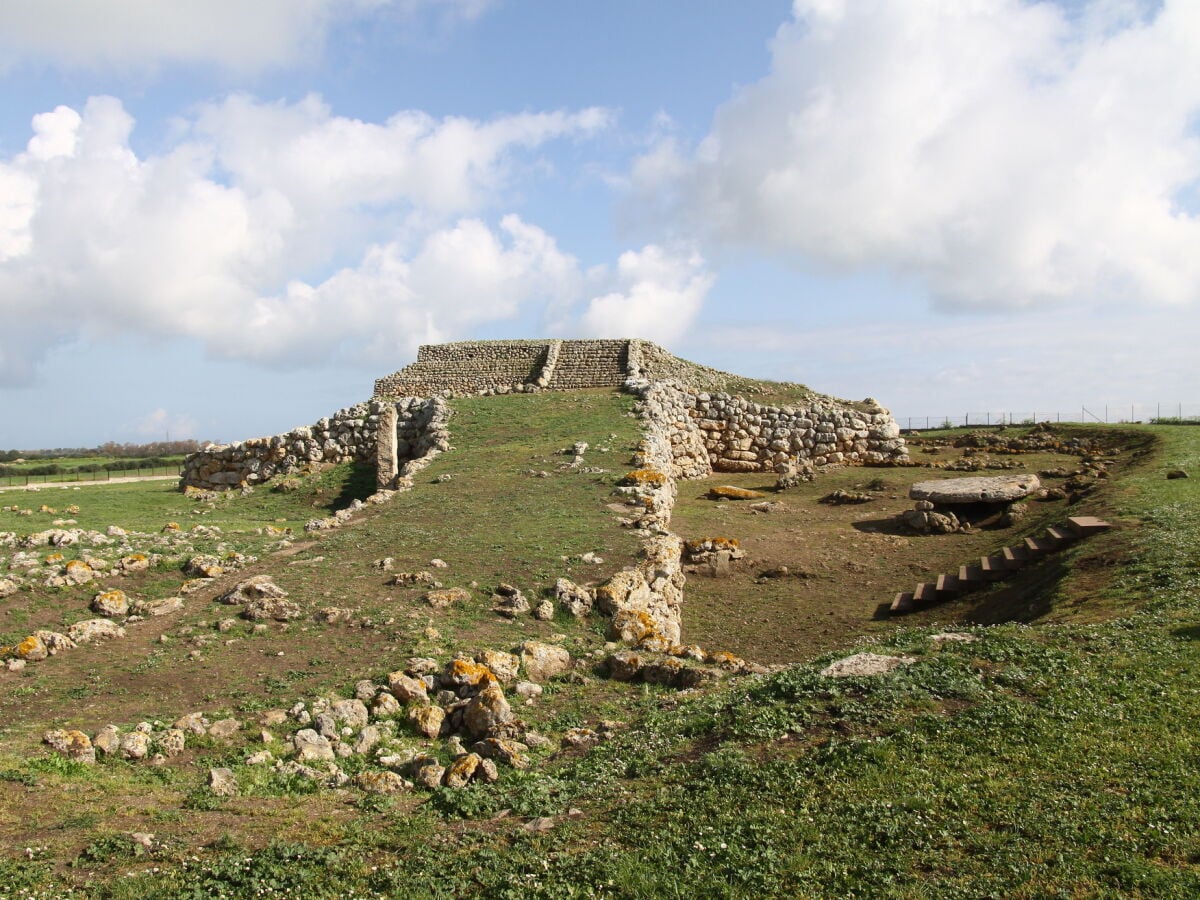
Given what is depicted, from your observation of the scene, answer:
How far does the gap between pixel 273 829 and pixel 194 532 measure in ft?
37.7

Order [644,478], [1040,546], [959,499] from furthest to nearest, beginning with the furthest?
1. [959,499]
2. [644,478]
3. [1040,546]

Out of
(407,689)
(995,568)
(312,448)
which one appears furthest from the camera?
(312,448)

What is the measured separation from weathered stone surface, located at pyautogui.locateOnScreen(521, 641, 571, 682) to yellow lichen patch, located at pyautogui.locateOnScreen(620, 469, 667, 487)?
916cm

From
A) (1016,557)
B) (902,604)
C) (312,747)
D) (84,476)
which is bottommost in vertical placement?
(902,604)

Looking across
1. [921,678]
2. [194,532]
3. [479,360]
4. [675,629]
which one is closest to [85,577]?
[194,532]

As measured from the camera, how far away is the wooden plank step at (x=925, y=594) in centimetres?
1501

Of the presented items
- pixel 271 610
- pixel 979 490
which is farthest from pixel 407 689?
pixel 979 490

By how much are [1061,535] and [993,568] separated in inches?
60.3

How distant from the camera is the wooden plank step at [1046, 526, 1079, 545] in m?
15.4

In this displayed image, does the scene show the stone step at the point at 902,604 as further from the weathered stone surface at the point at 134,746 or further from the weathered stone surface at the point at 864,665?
the weathered stone surface at the point at 134,746

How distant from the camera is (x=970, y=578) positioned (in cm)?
1539

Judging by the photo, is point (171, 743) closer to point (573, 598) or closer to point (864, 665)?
point (573, 598)

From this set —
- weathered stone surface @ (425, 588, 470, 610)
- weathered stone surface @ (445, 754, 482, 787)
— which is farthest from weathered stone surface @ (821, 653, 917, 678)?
weathered stone surface @ (425, 588, 470, 610)

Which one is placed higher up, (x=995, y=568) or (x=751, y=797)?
(x=995, y=568)
